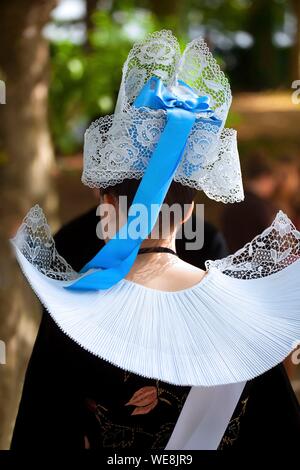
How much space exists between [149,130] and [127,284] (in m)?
0.38

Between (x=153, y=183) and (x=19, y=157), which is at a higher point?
(x=153, y=183)

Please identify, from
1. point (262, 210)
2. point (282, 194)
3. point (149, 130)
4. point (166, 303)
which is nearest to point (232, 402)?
point (166, 303)

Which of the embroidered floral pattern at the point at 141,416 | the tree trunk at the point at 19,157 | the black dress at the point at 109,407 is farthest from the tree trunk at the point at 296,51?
the embroidered floral pattern at the point at 141,416

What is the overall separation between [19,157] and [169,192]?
2.53 m

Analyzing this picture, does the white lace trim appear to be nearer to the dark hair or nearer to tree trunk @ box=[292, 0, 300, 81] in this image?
the dark hair

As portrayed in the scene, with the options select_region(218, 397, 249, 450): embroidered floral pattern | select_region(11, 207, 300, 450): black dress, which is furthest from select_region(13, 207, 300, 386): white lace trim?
select_region(218, 397, 249, 450): embroidered floral pattern

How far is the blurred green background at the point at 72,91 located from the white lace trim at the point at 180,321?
5.63 ft

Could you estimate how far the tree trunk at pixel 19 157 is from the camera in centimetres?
394

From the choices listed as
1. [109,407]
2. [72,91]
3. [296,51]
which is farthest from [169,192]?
[296,51]

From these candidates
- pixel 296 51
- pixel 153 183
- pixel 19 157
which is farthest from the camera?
pixel 296 51

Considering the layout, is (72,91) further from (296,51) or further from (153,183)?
(296,51)

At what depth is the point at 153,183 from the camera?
75.2 inches
